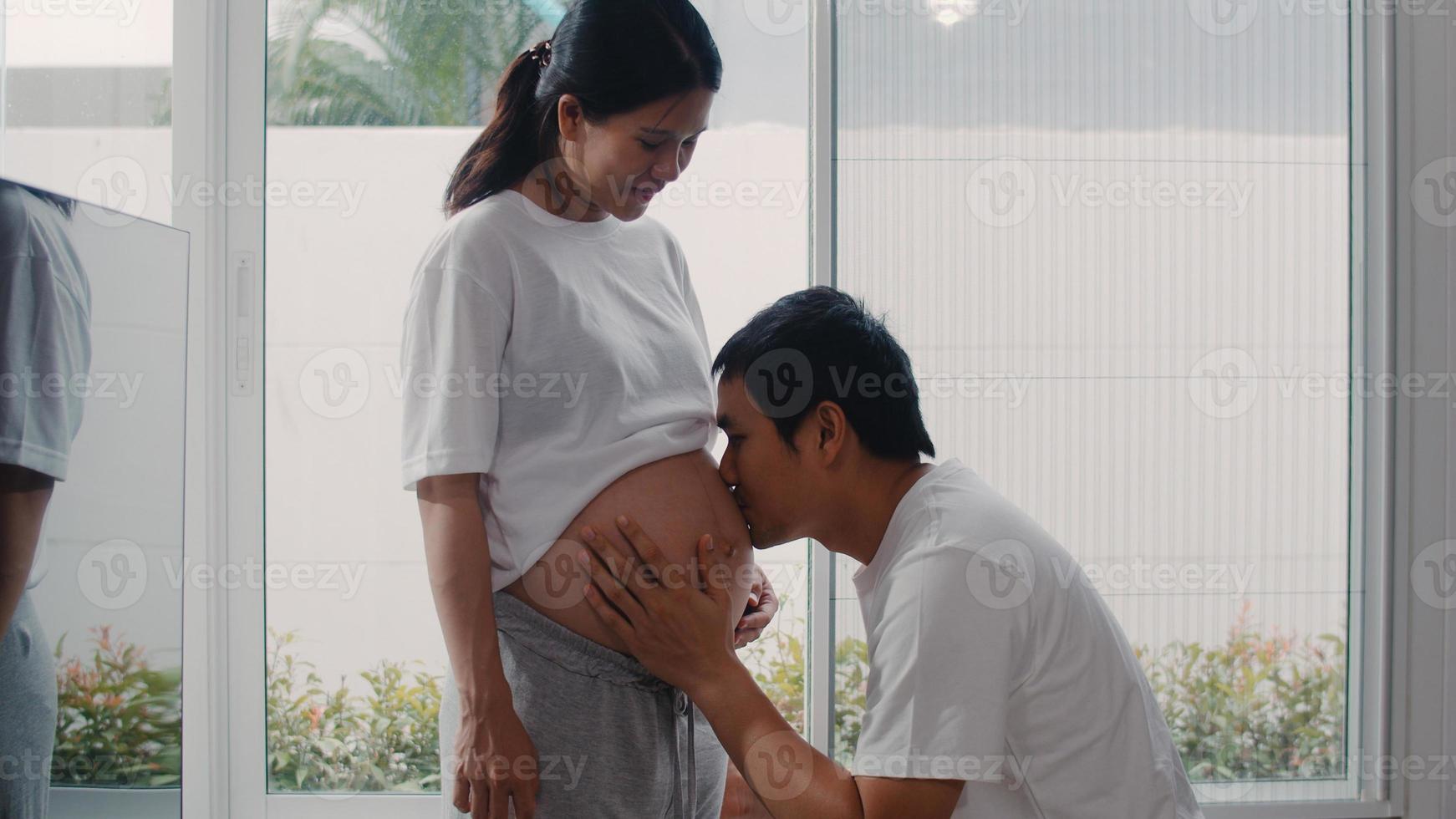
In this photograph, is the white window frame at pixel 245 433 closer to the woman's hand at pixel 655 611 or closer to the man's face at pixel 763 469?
the man's face at pixel 763 469

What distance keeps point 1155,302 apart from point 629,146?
3.99ft

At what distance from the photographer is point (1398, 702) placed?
186 centimetres

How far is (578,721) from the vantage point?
37.8 inches

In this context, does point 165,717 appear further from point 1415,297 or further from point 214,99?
point 1415,297

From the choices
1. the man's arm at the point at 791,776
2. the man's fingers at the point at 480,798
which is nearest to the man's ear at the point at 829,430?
the man's arm at the point at 791,776

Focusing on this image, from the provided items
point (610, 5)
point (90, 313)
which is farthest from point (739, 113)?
point (90, 313)

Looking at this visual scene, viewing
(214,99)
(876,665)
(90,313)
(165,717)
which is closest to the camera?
(876,665)

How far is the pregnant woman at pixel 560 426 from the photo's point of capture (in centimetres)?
93

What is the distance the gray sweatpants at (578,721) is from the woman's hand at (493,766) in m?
0.03

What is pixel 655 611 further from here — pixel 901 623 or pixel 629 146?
pixel 629 146

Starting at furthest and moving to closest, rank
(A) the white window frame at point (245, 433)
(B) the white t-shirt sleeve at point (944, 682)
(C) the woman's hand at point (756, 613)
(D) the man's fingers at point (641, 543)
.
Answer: (A) the white window frame at point (245, 433) → (C) the woman's hand at point (756, 613) → (D) the man's fingers at point (641, 543) → (B) the white t-shirt sleeve at point (944, 682)

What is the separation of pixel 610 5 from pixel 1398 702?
6.29 feet

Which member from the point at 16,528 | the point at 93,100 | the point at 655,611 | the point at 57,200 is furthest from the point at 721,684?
the point at 93,100

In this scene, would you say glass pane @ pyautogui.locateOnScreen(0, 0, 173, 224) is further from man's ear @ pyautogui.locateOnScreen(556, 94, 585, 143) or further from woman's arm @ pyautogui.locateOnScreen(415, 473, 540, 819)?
woman's arm @ pyautogui.locateOnScreen(415, 473, 540, 819)
